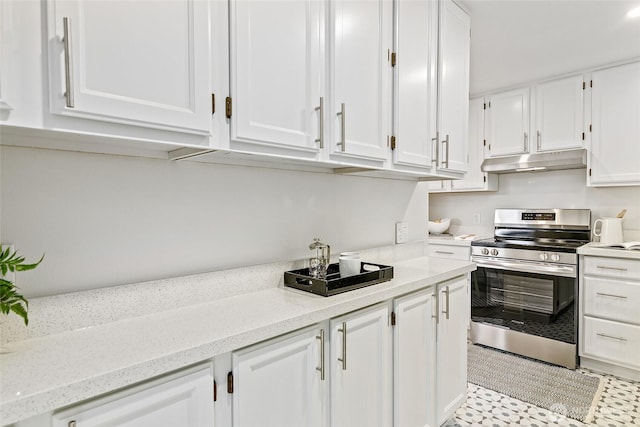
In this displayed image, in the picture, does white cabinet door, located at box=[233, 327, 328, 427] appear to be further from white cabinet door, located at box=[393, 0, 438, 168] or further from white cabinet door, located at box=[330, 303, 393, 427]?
white cabinet door, located at box=[393, 0, 438, 168]

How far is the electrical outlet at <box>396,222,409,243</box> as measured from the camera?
7.20 feet

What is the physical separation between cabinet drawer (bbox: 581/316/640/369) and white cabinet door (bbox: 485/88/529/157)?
1571mm

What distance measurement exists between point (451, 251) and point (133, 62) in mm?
3303

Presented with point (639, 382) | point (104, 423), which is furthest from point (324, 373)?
point (639, 382)

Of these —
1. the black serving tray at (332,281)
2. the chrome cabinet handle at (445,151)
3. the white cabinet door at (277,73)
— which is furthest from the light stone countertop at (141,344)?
the chrome cabinet handle at (445,151)

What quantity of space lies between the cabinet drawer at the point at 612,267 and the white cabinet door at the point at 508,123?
1.15m

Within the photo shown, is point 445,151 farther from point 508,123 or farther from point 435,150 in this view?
point 508,123

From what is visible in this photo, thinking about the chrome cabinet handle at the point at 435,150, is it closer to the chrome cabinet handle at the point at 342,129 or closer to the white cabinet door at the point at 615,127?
the chrome cabinet handle at the point at 342,129

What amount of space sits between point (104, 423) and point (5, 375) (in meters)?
0.22

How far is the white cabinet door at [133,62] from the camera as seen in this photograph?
77 centimetres

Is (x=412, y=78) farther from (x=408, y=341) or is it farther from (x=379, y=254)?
(x=408, y=341)

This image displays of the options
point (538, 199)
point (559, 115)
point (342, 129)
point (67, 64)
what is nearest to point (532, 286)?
point (538, 199)

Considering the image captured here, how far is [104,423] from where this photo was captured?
0.76 meters

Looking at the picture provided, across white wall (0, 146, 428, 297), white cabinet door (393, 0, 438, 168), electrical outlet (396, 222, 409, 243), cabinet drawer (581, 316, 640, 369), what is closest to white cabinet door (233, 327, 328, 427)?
white wall (0, 146, 428, 297)
